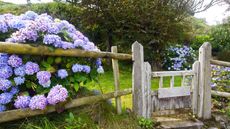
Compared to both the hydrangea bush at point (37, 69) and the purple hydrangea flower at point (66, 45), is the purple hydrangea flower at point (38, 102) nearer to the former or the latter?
the hydrangea bush at point (37, 69)

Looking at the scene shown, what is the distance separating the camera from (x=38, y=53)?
3.81m

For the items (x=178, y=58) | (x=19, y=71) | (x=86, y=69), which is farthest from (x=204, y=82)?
(x=178, y=58)

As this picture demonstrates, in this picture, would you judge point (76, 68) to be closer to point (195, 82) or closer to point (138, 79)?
point (138, 79)

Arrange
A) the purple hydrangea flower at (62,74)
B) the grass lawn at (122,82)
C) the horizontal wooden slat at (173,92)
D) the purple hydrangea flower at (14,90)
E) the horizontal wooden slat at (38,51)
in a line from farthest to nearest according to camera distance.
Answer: the grass lawn at (122,82), the horizontal wooden slat at (173,92), the purple hydrangea flower at (62,74), the purple hydrangea flower at (14,90), the horizontal wooden slat at (38,51)

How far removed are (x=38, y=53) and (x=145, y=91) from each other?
2152mm

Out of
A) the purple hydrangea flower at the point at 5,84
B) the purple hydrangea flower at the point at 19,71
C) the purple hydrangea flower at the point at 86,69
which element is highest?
the purple hydrangea flower at the point at 19,71

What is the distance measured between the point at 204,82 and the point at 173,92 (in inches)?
24.1

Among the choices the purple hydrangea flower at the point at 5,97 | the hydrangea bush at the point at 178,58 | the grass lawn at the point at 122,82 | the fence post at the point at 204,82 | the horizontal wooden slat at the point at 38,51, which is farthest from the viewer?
the hydrangea bush at the point at 178,58

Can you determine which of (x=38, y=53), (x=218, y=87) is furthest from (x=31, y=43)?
(x=218, y=87)

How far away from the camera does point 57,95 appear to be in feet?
12.6

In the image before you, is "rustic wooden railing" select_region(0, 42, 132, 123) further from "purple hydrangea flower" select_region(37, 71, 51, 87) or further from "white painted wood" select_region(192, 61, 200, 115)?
"white painted wood" select_region(192, 61, 200, 115)

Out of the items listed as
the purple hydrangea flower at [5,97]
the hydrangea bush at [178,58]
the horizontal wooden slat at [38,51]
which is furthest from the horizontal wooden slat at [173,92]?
the hydrangea bush at [178,58]

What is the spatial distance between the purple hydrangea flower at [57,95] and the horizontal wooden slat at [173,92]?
2.11 m

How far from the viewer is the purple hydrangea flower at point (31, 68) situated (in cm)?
377
